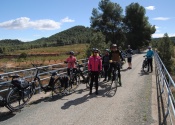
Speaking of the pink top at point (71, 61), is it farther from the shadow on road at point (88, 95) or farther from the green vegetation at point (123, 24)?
the green vegetation at point (123, 24)

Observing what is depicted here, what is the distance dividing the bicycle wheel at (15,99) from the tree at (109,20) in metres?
52.6

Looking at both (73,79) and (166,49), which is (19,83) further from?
(166,49)

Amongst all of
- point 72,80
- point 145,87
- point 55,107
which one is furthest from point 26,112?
point 145,87

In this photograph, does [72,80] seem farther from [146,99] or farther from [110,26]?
[110,26]

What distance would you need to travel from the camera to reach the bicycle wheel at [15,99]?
25.5 ft

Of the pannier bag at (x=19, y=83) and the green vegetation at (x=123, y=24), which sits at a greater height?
the green vegetation at (x=123, y=24)

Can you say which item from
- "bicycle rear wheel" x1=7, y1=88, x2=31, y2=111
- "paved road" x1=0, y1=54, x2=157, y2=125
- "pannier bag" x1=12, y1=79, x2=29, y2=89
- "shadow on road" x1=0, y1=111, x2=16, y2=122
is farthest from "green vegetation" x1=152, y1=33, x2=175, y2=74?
"shadow on road" x1=0, y1=111, x2=16, y2=122

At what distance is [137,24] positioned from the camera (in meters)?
65.6

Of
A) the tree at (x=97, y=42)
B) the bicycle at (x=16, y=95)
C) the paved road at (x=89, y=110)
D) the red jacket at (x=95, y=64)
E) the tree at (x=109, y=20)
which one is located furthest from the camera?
the tree at (x=109, y=20)

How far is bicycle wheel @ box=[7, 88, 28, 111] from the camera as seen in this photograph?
777 centimetres

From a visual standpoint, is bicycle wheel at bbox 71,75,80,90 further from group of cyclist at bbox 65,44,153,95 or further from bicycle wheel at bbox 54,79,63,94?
bicycle wheel at bbox 54,79,63,94

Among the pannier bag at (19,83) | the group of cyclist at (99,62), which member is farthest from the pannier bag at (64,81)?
the pannier bag at (19,83)

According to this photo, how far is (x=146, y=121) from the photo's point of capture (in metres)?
7.09

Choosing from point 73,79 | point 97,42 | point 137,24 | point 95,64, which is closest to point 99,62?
point 95,64
